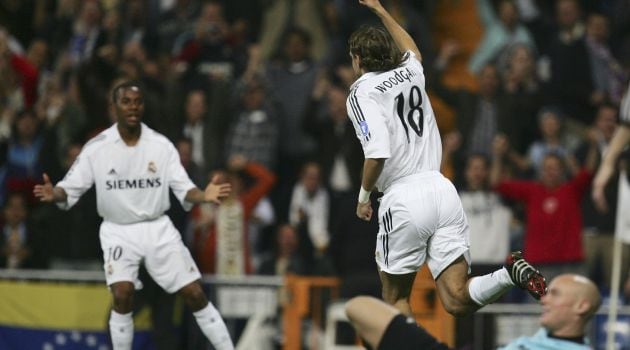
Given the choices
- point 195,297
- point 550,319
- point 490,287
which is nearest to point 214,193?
point 195,297

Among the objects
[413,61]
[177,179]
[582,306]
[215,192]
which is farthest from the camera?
[177,179]

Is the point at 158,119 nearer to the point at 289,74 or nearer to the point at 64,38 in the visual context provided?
the point at 289,74

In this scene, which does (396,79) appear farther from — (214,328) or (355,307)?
(355,307)

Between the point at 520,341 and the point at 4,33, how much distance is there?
43.4 ft

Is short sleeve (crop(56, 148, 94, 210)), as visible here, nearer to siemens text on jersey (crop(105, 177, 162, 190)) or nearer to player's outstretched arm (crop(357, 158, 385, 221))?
siemens text on jersey (crop(105, 177, 162, 190))

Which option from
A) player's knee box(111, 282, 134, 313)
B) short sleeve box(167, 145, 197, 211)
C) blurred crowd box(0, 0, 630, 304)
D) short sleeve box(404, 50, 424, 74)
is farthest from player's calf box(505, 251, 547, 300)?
blurred crowd box(0, 0, 630, 304)

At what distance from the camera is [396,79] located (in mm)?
10859

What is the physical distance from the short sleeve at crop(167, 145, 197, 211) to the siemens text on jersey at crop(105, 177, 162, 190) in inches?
5.1

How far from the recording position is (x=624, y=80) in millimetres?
18625

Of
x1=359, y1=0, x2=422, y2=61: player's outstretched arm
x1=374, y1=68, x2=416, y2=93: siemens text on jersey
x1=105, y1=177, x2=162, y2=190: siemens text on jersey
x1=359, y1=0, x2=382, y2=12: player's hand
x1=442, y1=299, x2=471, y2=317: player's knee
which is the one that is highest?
x1=359, y1=0, x2=382, y2=12: player's hand

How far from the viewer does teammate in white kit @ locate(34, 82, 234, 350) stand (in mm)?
12516

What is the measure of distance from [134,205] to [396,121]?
2.87m

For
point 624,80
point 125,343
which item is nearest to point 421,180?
point 125,343

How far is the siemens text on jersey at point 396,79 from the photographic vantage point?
10.8 m
